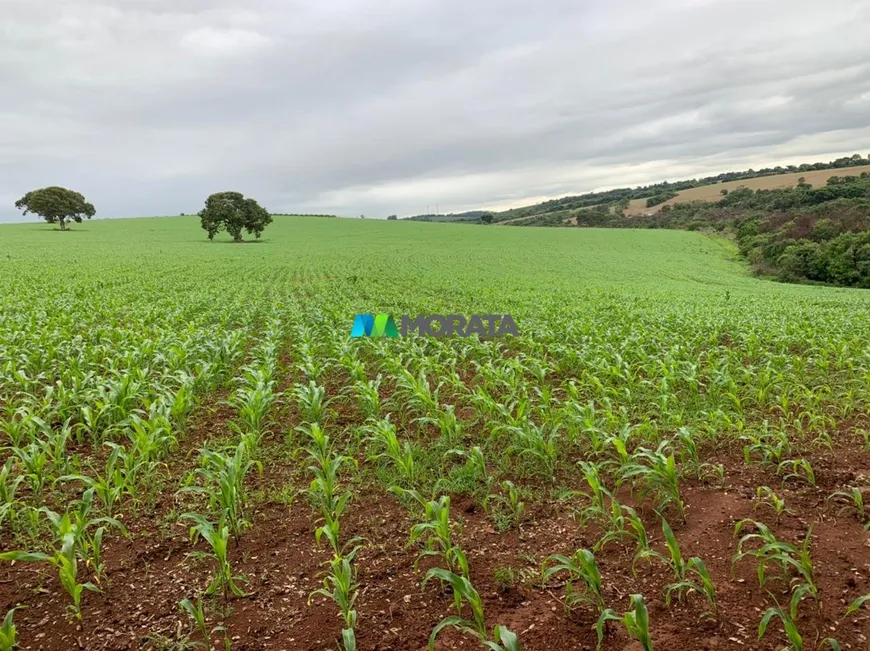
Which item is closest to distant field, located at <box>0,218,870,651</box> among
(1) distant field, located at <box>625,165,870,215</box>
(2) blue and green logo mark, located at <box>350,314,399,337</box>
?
(2) blue and green logo mark, located at <box>350,314,399,337</box>

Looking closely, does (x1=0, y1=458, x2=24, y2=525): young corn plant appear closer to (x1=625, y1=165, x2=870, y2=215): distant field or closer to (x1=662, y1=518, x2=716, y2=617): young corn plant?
(x1=662, y1=518, x2=716, y2=617): young corn plant

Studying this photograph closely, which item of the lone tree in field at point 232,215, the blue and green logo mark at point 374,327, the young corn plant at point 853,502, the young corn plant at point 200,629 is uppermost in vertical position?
the lone tree in field at point 232,215

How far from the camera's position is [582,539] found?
3.16m

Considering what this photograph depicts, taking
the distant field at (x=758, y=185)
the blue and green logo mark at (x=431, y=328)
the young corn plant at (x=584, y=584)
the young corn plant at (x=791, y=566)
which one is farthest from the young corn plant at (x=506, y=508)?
the distant field at (x=758, y=185)

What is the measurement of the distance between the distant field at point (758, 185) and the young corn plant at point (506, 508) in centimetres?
10054

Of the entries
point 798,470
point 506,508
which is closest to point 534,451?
point 506,508

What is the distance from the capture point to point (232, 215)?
52750mm

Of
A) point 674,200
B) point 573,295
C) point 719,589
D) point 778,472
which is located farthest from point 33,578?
point 674,200

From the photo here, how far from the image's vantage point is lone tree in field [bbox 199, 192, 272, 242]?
52.5 meters

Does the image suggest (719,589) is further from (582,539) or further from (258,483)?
(258,483)

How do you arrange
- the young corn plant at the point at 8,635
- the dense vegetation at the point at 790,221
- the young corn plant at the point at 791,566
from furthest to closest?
the dense vegetation at the point at 790,221
the young corn plant at the point at 791,566
the young corn plant at the point at 8,635

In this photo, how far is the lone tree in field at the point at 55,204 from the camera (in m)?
59.6

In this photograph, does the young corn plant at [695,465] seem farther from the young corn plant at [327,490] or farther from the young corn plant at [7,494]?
the young corn plant at [7,494]

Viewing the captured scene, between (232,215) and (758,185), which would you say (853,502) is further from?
(758,185)
